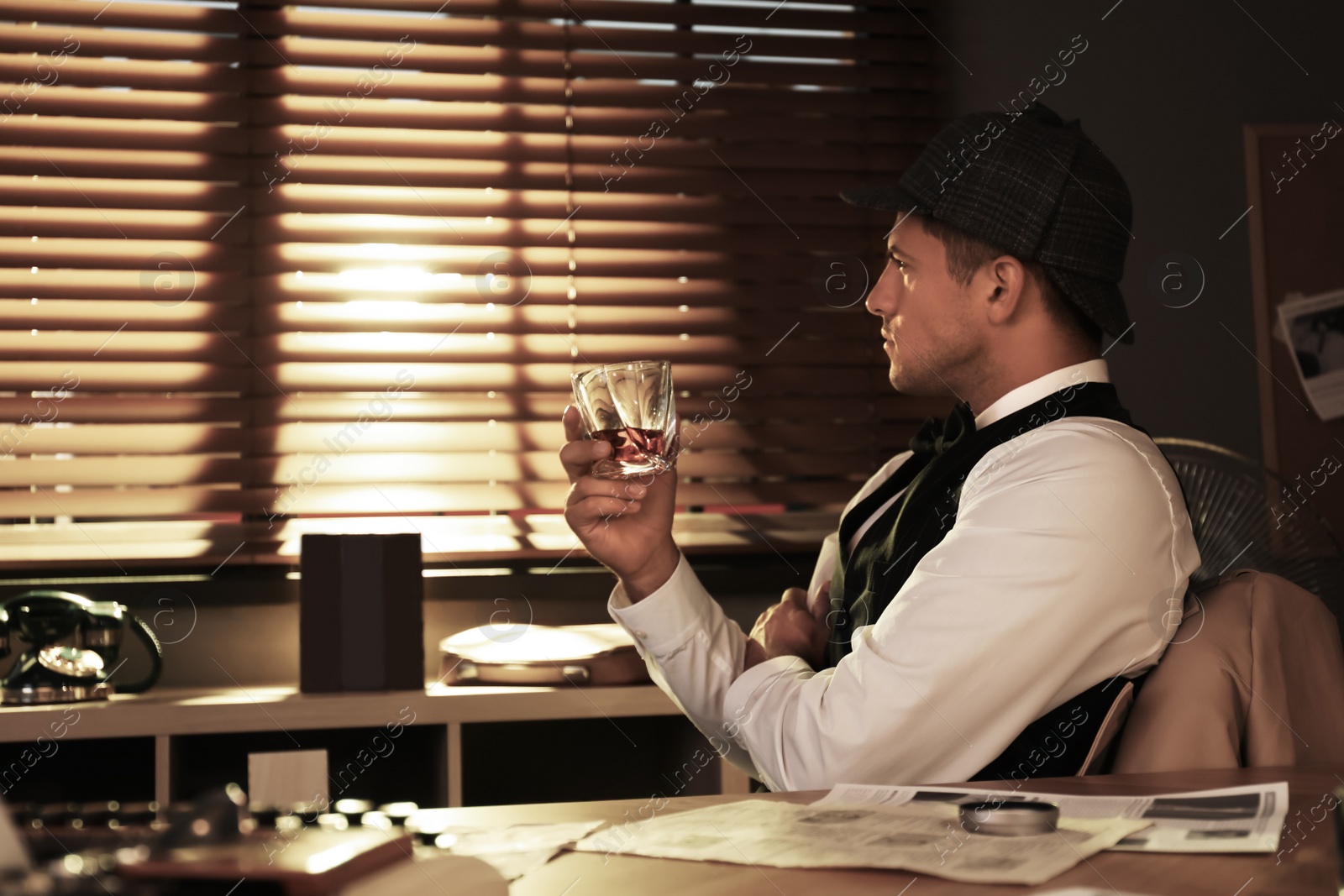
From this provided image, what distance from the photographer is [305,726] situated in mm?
1739

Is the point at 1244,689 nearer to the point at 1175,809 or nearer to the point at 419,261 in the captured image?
the point at 1175,809

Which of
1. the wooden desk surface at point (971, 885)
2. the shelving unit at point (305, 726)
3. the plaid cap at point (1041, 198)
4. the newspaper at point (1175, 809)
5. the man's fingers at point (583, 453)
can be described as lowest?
the shelving unit at point (305, 726)

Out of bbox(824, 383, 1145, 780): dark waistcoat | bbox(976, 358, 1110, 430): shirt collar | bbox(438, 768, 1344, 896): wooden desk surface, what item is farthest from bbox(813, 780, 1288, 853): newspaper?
bbox(976, 358, 1110, 430): shirt collar

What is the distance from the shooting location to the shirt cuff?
140 centimetres

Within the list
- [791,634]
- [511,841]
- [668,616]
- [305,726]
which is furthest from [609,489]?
[305,726]

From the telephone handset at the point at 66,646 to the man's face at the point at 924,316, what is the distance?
120 centimetres

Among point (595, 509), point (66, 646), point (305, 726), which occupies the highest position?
point (595, 509)

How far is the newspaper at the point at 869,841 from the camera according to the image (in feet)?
2.21

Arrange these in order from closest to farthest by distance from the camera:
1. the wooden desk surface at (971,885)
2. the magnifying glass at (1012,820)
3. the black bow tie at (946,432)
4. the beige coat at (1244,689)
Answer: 1. the wooden desk surface at (971,885)
2. the magnifying glass at (1012,820)
3. the beige coat at (1244,689)
4. the black bow tie at (946,432)

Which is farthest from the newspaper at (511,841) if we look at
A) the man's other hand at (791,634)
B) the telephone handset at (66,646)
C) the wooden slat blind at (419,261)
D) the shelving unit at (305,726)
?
the wooden slat blind at (419,261)

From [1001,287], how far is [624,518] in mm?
522

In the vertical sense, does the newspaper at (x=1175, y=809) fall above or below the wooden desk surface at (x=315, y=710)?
above

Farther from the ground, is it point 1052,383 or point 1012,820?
point 1052,383

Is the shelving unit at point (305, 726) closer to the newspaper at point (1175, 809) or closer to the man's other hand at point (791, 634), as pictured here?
the man's other hand at point (791, 634)
